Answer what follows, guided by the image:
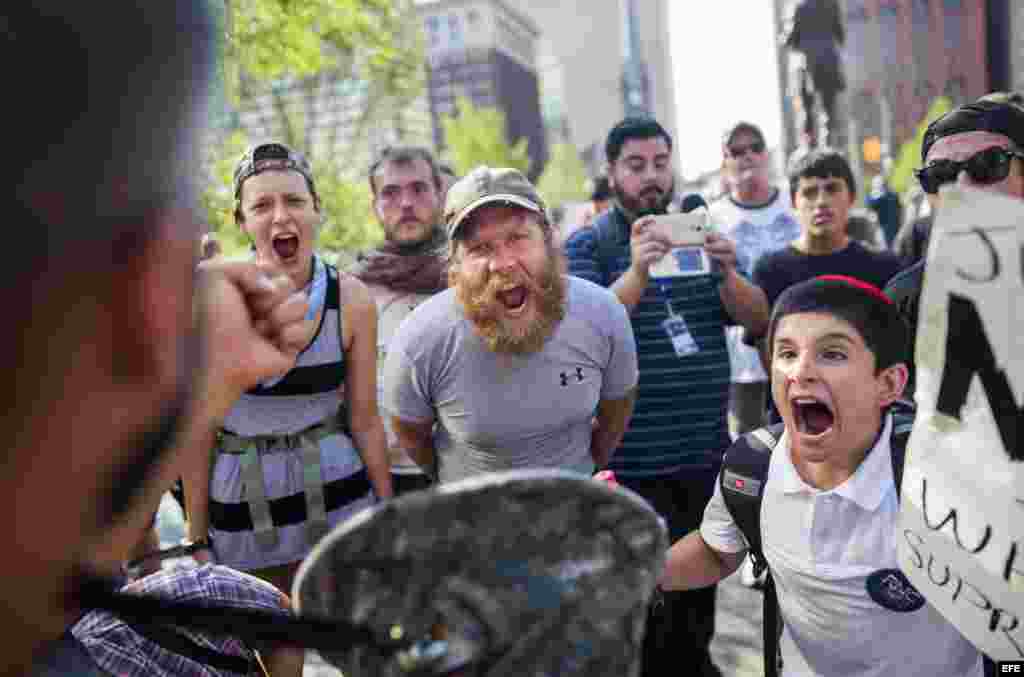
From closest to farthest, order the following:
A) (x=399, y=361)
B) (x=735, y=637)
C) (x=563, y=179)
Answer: (x=399, y=361) < (x=735, y=637) < (x=563, y=179)

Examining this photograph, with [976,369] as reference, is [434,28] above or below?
above

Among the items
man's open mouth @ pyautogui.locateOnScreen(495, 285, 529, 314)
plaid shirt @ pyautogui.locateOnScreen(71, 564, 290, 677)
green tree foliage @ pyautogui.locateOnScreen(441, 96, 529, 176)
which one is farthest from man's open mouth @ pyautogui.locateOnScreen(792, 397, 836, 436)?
green tree foliage @ pyautogui.locateOnScreen(441, 96, 529, 176)

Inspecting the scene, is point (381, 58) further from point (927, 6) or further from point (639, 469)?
point (927, 6)

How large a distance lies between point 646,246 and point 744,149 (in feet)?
7.54

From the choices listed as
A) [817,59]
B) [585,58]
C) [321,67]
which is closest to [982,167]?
[321,67]

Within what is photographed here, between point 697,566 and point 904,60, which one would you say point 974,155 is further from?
point 904,60

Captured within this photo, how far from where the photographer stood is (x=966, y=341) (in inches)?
40.8

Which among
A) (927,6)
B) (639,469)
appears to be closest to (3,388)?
(639,469)

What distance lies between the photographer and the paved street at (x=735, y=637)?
372 centimetres

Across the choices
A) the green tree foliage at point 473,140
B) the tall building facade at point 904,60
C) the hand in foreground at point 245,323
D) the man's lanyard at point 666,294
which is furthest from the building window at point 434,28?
the hand in foreground at point 245,323

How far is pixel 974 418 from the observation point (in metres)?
1.05

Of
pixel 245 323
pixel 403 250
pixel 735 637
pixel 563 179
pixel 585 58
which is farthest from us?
pixel 585 58

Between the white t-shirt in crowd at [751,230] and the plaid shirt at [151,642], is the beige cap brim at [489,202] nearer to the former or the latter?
the plaid shirt at [151,642]

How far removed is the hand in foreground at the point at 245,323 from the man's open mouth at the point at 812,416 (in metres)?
1.48
